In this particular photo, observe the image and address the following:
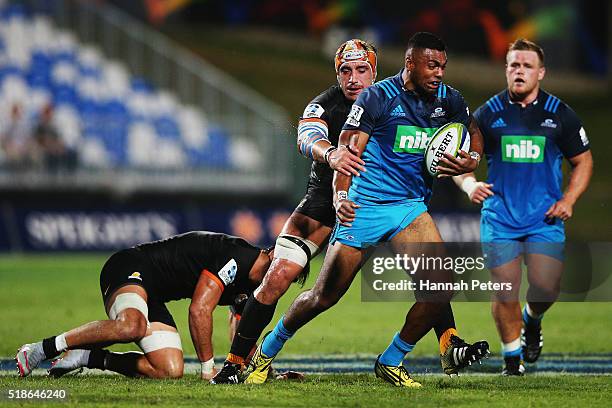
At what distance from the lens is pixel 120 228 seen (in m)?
19.6

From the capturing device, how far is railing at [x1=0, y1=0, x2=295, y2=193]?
20.3 m

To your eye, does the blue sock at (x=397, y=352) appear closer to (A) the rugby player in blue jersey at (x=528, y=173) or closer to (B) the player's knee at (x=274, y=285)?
(B) the player's knee at (x=274, y=285)

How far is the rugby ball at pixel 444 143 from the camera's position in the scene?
707cm

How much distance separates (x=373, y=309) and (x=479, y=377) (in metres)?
5.78

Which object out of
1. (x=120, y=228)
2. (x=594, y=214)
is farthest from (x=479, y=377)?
(x=594, y=214)

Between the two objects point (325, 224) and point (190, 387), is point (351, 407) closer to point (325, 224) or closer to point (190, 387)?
point (190, 387)

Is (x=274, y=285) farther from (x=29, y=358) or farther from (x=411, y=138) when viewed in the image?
(x=29, y=358)

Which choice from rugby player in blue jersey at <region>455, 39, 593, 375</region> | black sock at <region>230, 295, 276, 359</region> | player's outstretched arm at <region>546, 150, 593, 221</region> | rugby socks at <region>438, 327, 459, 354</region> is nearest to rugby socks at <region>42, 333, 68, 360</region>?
black sock at <region>230, 295, 276, 359</region>

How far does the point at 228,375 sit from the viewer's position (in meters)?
7.27

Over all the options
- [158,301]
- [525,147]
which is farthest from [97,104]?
[525,147]

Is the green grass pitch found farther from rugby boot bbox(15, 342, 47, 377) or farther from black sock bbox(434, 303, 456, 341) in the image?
black sock bbox(434, 303, 456, 341)

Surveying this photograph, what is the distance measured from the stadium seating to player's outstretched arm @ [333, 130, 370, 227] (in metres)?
13.8

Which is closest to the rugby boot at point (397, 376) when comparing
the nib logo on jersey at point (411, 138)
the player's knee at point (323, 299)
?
the player's knee at point (323, 299)

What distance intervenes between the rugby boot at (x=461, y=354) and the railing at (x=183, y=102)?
13512 millimetres
